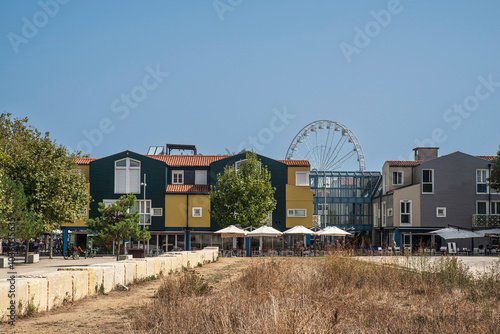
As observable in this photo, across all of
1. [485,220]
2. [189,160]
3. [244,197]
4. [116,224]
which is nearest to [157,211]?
[189,160]

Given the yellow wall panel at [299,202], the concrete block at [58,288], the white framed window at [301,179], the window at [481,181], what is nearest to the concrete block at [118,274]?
the concrete block at [58,288]

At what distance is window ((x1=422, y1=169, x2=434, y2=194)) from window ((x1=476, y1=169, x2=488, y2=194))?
14.5ft

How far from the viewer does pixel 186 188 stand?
60188mm

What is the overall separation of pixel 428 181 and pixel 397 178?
427 centimetres

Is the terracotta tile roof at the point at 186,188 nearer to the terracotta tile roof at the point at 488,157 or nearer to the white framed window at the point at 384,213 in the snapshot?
the white framed window at the point at 384,213

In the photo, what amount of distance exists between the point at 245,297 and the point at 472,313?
14.8ft

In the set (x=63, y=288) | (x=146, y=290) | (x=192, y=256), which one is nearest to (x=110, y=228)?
(x=192, y=256)

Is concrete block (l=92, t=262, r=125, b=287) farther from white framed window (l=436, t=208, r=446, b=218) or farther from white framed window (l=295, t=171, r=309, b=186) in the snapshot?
white framed window (l=436, t=208, r=446, b=218)

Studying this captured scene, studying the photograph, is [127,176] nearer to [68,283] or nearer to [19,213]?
[19,213]

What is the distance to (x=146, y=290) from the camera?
61.8 feet

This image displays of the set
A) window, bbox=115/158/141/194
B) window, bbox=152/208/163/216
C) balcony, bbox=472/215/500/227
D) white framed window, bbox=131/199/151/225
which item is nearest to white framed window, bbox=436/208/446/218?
balcony, bbox=472/215/500/227

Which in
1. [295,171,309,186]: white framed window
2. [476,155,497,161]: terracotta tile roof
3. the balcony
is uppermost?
[476,155,497,161]: terracotta tile roof

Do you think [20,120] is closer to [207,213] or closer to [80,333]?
[207,213]

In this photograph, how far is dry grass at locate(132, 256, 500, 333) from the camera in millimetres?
9781
